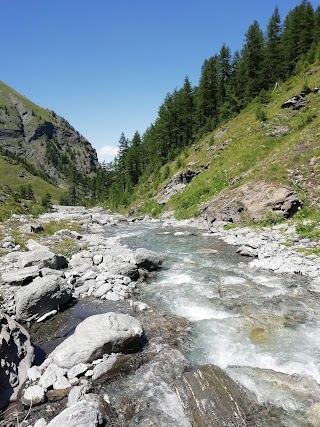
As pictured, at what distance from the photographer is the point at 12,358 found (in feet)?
29.4

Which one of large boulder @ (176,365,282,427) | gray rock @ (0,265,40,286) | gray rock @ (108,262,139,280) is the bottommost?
large boulder @ (176,365,282,427)

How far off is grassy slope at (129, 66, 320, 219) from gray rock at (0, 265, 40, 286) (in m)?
21.5

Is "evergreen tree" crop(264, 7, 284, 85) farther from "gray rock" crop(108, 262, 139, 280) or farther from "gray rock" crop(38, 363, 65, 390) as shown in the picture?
"gray rock" crop(38, 363, 65, 390)

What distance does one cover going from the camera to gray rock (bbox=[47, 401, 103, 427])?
21.6 ft

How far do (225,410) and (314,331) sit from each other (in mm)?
5104

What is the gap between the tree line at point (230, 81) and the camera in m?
62.8

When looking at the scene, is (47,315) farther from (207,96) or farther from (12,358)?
(207,96)

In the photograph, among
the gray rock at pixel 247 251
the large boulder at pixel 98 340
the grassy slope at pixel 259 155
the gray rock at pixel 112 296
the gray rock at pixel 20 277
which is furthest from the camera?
the grassy slope at pixel 259 155

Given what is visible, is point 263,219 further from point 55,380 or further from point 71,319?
point 55,380

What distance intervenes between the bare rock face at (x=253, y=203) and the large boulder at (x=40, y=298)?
1848 centimetres

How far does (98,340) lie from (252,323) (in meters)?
5.81

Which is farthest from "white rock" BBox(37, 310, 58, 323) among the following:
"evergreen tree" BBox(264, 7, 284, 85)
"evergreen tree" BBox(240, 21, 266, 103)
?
"evergreen tree" BBox(264, 7, 284, 85)

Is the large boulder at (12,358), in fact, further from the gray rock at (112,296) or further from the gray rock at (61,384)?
the gray rock at (112,296)

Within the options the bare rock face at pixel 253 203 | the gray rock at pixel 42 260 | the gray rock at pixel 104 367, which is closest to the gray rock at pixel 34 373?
the gray rock at pixel 104 367
